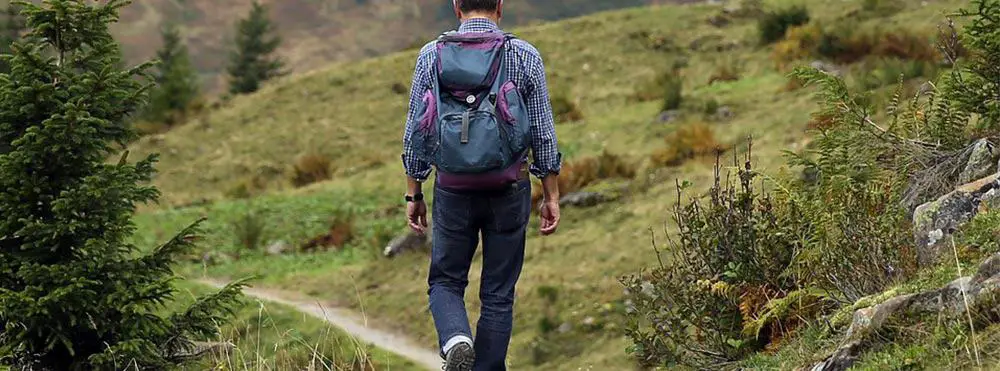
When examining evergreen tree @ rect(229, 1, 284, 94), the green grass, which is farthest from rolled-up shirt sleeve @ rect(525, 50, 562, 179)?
evergreen tree @ rect(229, 1, 284, 94)

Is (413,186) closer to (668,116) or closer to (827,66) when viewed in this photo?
(668,116)

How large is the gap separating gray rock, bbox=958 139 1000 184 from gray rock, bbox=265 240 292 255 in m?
11.0

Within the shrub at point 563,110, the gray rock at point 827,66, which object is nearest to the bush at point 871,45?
the gray rock at point 827,66

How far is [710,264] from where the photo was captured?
5.44m

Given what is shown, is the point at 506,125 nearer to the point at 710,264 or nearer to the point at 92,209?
the point at 710,264

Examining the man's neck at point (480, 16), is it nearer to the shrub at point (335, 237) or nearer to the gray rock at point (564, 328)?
the gray rock at point (564, 328)

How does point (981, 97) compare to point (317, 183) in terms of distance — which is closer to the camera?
point (981, 97)

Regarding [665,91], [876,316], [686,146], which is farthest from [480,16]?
[665,91]

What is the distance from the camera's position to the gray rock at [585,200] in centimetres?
1248

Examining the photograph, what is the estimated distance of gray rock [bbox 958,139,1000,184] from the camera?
17.1 ft

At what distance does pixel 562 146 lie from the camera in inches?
667

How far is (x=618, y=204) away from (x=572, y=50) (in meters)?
16.4

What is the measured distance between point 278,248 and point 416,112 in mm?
11099

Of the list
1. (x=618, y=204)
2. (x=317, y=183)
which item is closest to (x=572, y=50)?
(x=317, y=183)
